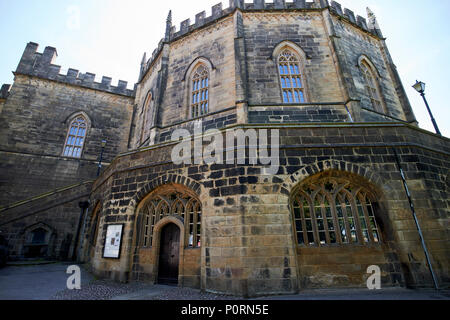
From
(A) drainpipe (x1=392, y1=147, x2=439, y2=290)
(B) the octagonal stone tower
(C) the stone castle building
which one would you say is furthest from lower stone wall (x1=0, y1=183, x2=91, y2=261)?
(A) drainpipe (x1=392, y1=147, x2=439, y2=290)

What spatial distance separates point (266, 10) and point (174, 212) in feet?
37.9

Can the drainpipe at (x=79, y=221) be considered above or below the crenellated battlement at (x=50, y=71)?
below

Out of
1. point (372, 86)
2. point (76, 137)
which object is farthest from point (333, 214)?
point (76, 137)

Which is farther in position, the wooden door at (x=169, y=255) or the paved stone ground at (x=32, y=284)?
the wooden door at (x=169, y=255)

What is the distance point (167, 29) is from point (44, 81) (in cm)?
1084

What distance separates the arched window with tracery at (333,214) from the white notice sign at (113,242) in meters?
6.07

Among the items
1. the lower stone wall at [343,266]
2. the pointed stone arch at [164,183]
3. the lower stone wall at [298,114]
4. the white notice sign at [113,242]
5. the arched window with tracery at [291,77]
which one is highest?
the arched window with tracery at [291,77]

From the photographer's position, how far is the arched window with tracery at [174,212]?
23.0 feet

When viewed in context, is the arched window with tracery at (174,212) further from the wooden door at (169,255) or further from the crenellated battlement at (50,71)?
the crenellated battlement at (50,71)

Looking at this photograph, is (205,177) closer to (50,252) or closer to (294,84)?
(294,84)

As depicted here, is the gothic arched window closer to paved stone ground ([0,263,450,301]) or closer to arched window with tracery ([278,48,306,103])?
arched window with tracery ([278,48,306,103])

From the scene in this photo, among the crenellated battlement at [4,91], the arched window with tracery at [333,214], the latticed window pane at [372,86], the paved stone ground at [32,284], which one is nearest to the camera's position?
the paved stone ground at [32,284]

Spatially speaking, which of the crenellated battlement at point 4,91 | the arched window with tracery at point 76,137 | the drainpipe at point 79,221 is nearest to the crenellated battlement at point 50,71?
the crenellated battlement at point 4,91

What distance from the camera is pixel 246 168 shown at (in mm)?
6352
